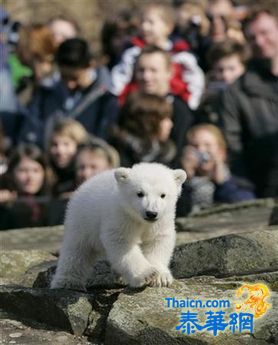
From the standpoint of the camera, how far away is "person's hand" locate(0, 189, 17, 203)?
38.2ft

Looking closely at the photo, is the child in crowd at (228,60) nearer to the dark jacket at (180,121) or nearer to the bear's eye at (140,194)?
the dark jacket at (180,121)

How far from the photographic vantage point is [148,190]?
6707mm

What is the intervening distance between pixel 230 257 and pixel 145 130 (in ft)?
14.1

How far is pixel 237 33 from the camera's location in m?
14.2

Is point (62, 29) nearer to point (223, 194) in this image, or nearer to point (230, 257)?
point (223, 194)

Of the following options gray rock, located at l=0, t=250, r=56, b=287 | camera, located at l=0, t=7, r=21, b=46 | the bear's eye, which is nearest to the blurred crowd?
camera, located at l=0, t=7, r=21, b=46

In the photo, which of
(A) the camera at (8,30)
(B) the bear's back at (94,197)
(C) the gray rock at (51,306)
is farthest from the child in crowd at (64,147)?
(C) the gray rock at (51,306)

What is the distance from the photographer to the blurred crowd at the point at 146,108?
11.3 meters

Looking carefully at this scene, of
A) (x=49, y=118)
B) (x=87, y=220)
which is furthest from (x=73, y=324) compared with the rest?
(x=49, y=118)

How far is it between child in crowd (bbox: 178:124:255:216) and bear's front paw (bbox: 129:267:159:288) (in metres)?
4.28

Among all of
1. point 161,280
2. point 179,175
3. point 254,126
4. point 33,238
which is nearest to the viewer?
point 161,280

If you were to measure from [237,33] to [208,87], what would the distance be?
1547 millimetres

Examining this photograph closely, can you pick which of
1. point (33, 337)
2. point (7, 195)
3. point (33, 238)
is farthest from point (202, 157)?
point (33, 337)

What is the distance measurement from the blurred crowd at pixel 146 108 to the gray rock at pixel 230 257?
11.3 ft
